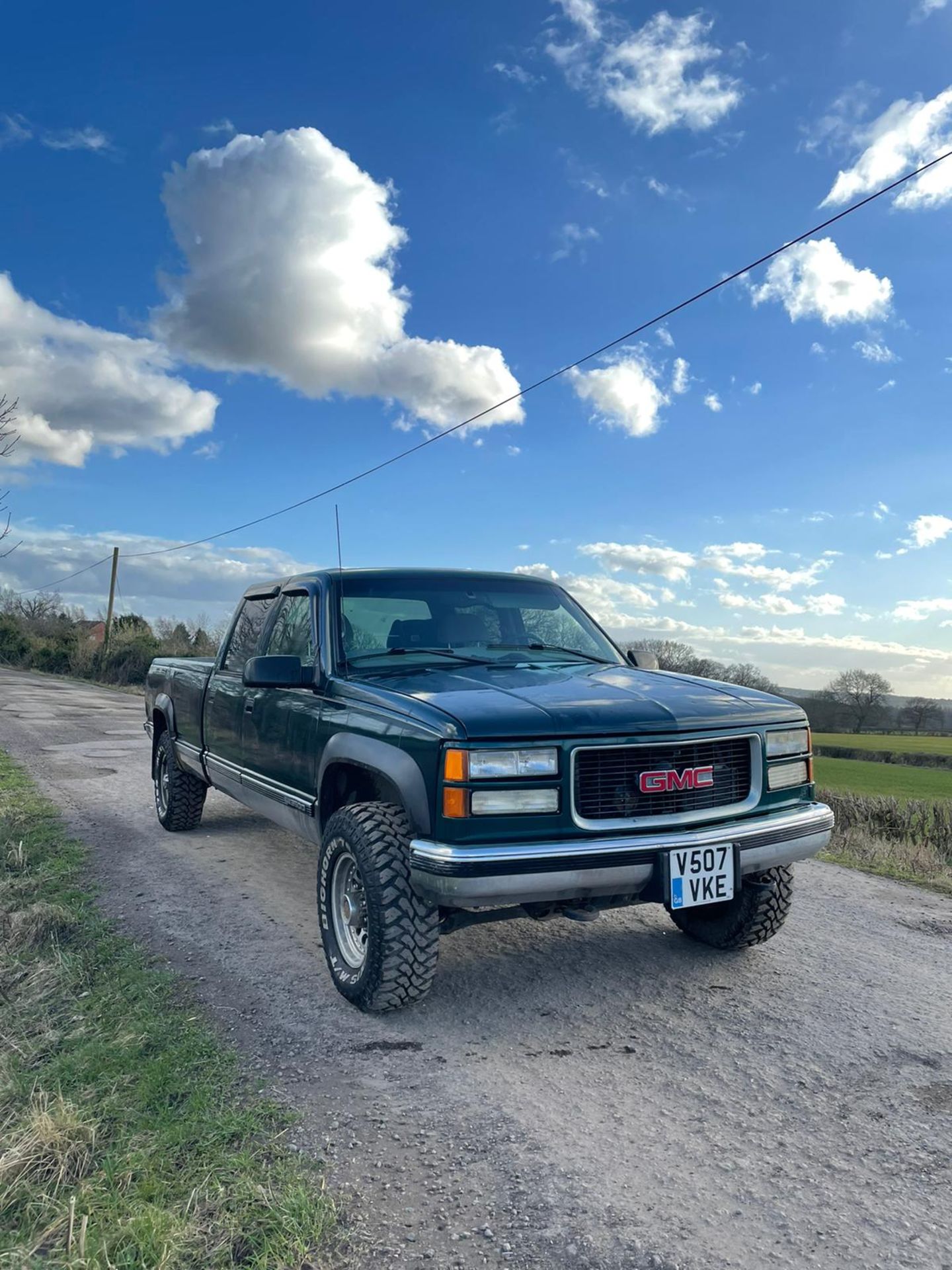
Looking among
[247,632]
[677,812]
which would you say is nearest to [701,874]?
[677,812]

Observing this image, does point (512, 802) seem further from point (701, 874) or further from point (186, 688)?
point (186, 688)

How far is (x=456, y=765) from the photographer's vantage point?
3.28 meters

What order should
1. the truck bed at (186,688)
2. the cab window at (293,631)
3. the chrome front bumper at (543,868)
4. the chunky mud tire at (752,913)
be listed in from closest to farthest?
the chrome front bumper at (543,868), the chunky mud tire at (752,913), the cab window at (293,631), the truck bed at (186,688)

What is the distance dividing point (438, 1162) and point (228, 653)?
4.28 meters

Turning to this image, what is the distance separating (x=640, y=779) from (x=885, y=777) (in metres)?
47.0

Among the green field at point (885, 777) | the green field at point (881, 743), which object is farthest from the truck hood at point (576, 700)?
the green field at point (881, 743)

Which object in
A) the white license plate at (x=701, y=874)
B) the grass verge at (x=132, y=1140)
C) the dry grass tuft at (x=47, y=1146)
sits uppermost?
the white license plate at (x=701, y=874)

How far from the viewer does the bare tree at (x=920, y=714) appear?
68.7 m

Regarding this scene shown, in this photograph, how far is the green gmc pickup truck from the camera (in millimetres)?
3301

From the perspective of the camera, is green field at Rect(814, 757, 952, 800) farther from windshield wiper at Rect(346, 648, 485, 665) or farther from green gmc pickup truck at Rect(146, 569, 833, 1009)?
windshield wiper at Rect(346, 648, 485, 665)

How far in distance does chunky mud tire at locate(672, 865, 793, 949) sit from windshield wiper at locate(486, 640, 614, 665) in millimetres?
1358

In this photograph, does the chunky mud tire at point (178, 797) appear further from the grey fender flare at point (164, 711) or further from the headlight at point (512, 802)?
the headlight at point (512, 802)

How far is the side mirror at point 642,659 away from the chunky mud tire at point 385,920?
Answer: 1.93m

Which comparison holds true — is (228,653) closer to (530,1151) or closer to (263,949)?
(263,949)
